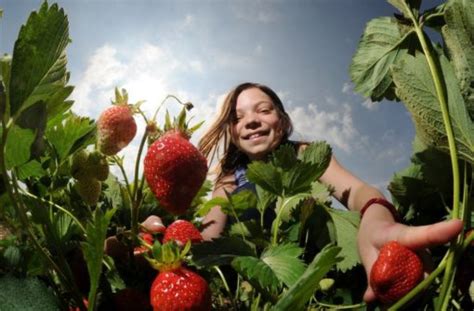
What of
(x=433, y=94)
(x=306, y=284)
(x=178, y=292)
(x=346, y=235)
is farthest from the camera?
(x=346, y=235)

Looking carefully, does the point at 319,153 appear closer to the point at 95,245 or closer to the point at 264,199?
the point at 264,199

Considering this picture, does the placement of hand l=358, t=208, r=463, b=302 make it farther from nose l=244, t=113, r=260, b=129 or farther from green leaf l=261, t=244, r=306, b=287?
nose l=244, t=113, r=260, b=129

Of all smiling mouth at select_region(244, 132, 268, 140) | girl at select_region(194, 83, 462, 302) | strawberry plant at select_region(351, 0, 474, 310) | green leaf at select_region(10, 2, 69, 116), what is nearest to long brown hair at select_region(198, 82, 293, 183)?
girl at select_region(194, 83, 462, 302)

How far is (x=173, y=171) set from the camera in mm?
396

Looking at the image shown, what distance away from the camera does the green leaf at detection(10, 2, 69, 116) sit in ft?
0.87

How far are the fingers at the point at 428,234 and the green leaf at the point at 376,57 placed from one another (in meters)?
0.19

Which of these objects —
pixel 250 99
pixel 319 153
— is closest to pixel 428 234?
pixel 319 153

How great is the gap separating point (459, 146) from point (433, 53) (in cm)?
9

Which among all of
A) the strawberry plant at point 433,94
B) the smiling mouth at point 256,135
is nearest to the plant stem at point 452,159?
the strawberry plant at point 433,94

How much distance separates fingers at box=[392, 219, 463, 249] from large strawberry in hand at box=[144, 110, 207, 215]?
7.5 inches

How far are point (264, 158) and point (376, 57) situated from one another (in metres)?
0.82

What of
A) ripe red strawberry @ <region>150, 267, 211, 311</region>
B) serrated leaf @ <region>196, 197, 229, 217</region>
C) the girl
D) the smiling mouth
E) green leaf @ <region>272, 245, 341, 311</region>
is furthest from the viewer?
the smiling mouth

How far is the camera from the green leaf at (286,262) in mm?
368

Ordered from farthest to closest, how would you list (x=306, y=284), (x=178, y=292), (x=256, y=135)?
(x=256, y=135)
(x=178, y=292)
(x=306, y=284)
